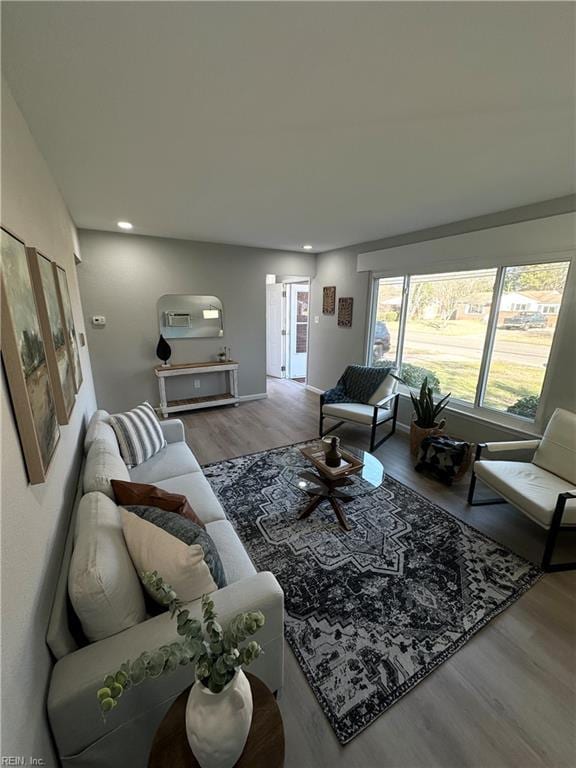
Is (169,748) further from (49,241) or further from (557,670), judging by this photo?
(49,241)

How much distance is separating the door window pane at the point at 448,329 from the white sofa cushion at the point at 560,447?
953 mm

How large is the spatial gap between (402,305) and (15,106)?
3744 mm

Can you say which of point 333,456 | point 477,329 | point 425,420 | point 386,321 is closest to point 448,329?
point 477,329

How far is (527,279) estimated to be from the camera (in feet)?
9.11

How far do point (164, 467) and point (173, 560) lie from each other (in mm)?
1319

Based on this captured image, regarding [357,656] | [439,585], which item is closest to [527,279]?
[439,585]

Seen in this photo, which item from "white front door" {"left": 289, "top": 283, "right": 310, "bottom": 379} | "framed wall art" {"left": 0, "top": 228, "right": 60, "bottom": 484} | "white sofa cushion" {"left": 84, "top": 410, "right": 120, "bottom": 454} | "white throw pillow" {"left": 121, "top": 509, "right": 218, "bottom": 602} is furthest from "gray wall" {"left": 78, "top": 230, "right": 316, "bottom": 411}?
"white throw pillow" {"left": 121, "top": 509, "right": 218, "bottom": 602}

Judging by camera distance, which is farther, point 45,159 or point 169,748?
point 45,159

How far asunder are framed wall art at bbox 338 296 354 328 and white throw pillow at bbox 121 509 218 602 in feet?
13.4

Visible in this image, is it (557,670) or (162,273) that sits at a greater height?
(162,273)

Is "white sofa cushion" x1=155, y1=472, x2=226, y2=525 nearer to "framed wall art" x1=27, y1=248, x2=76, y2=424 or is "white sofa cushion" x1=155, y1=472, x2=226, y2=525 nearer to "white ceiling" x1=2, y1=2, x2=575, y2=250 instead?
"framed wall art" x1=27, y1=248, x2=76, y2=424

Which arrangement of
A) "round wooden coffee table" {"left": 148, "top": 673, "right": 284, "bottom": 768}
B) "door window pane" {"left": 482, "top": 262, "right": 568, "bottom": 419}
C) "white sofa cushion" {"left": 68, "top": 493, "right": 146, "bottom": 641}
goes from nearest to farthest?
"round wooden coffee table" {"left": 148, "top": 673, "right": 284, "bottom": 768}
"white sofa cushion" {"left": 68, "top": 493, "right": 146, "bottom": 641}
"door window pane" {"left": 482, "top": 262, "right": 568, "bottom": 419}

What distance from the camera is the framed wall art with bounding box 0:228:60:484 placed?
86cm

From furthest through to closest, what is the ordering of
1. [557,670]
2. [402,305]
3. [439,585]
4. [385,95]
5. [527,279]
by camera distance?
[402,305] < [527,279] < [439,585] < [557,670] < [385,95]
